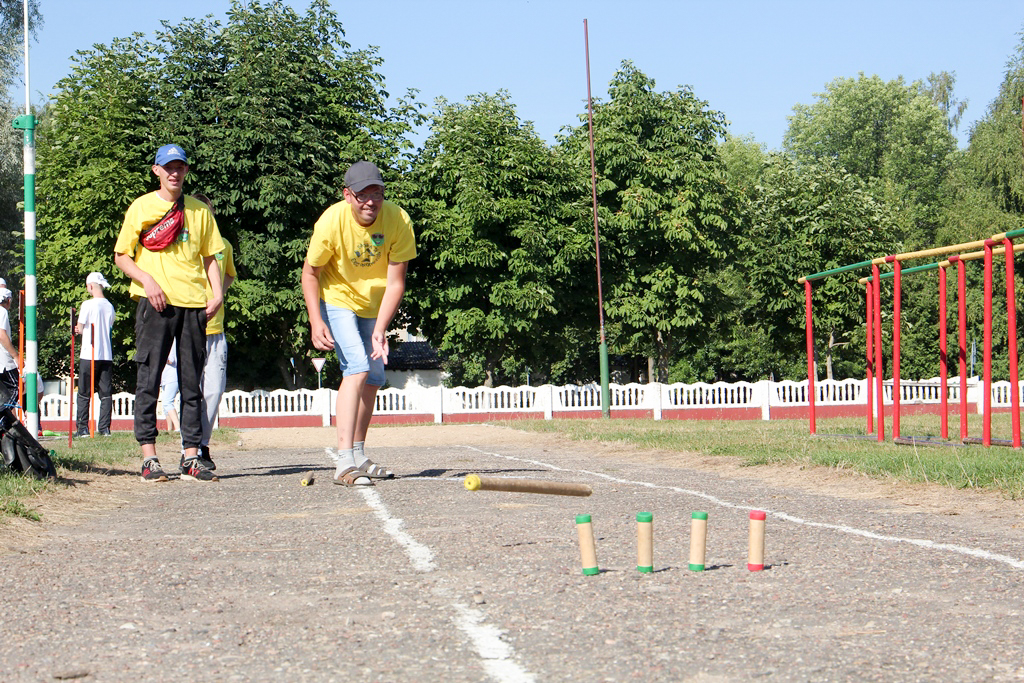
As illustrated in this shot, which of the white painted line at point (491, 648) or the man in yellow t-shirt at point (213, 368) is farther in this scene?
the man in yellow t-shirt at point (213, 368)

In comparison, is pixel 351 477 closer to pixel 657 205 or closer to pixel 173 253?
pixel 173 253

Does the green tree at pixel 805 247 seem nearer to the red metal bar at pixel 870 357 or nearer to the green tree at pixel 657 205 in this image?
the green tree at pixel 657 205

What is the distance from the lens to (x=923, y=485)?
8570 mm

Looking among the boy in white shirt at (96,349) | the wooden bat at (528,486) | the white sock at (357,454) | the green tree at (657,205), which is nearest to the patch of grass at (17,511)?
the white sock at (357,454)

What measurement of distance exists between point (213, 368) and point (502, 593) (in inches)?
246

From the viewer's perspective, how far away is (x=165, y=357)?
30.2 ft

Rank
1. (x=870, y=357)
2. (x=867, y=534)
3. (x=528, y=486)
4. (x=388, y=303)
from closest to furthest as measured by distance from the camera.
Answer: (x=528, y=486) → (x=867, y=534) → (x=388, y=303) → (x=870, y=357)

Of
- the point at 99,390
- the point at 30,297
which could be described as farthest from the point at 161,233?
the point at 99,390

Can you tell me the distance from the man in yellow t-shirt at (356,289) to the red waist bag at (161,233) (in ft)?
3.90

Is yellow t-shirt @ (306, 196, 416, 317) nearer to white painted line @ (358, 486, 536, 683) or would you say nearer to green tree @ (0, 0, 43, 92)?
white painted line @ (358, 486, 536, 683)

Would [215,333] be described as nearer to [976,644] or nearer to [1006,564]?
[1006,564]

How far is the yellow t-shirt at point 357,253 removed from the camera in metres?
8.59

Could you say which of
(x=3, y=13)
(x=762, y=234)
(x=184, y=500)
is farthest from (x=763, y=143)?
(x=184, y=500)

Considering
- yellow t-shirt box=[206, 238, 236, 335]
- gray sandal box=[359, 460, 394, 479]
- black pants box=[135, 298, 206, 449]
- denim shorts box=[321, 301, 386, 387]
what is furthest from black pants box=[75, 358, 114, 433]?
denim shorts box=[321, 301, 386, 387]
